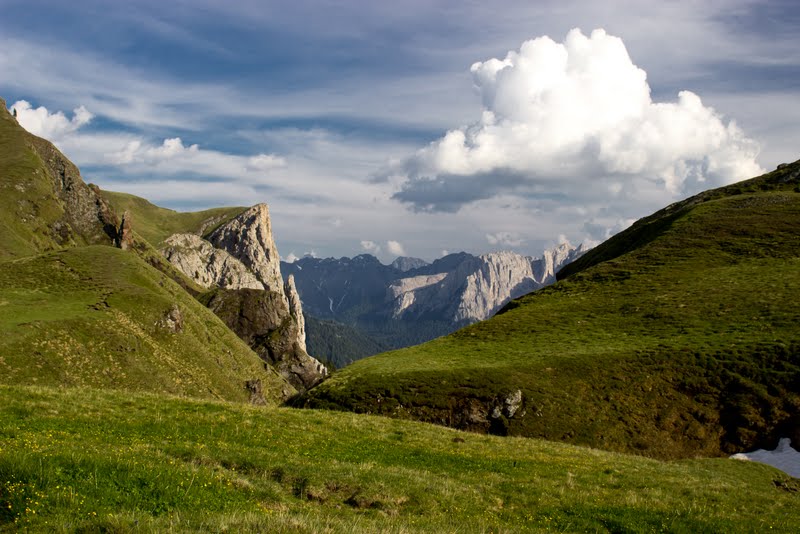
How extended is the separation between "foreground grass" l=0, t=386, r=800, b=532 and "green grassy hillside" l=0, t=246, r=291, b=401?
5732 centimetres

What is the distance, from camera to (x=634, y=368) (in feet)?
153

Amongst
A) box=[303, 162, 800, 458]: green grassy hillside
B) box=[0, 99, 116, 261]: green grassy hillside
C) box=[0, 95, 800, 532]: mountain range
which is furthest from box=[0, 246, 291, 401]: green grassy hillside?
box=[303, 162, 800, 458]: green grassy hillside

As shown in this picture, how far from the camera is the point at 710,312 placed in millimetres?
56656

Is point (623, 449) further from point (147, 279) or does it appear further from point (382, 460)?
point (147, 279)

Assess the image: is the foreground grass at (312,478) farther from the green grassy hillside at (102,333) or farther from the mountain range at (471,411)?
the green grassy hillside at (102,333)

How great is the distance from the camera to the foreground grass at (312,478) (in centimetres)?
1035

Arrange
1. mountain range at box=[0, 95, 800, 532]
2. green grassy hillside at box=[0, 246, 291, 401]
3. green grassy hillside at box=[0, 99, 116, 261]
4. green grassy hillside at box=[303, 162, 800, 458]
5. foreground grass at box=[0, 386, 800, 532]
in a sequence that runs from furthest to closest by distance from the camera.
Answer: green grassy hillside at box=[0, 99, 116, 261] → green grassy hillside at box=[0, 246, 291, 401] → green grassy hillside at box=[303, 162, 800, 458] → mountain range at box=[0, 95, 800, 532] → foreground grass at box=[0, 386, 800, 532]

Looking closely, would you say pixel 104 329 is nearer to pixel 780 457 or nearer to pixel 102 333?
pixel 102 333

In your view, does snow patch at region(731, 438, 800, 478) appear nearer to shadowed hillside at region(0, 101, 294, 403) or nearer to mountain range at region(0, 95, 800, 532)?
mountain range at region(0, 95, 800, 532)

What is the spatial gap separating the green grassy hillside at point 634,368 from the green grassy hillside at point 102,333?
48192 millimetres

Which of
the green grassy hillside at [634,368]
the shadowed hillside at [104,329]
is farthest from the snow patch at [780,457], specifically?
the shadowed hillside at [104,329]

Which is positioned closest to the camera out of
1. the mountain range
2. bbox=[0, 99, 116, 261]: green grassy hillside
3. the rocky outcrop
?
the mountain range

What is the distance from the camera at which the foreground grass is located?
34.0 ft

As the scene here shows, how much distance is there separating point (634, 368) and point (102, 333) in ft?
278
